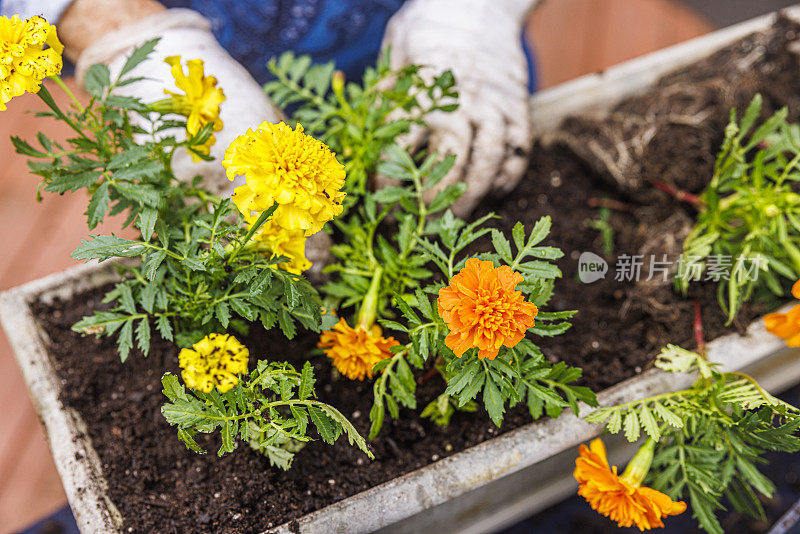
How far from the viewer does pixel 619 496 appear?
73 cm

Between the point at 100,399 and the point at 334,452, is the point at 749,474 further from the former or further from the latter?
the point at 100,399

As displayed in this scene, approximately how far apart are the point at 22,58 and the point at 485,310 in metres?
0.50

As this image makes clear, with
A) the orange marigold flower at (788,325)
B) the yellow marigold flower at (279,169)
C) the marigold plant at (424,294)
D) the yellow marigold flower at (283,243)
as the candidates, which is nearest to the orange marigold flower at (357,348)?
the marigold plant at (424,294)

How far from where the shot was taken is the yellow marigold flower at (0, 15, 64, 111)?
0.58 m

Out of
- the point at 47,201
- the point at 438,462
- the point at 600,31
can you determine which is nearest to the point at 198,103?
the point at 438,462

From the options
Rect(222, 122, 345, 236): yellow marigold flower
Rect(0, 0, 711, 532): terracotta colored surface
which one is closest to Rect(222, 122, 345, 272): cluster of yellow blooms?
Rect(222, 122, 345, 236): yellow marigold flower

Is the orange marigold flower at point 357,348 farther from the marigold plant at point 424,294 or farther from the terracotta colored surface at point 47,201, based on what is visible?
the terracotta colored surface at point 47,201

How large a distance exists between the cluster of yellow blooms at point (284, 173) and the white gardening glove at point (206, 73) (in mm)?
253

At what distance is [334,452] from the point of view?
82 centimetres

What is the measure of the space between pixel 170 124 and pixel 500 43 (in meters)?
0.65

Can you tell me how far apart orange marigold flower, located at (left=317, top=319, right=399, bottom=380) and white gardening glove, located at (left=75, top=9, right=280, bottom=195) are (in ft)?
0.85

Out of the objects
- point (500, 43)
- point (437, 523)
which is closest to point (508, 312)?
point (437, 523)

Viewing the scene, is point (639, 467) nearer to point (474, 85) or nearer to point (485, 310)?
point (485, 310)

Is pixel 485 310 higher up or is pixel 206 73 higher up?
pixel 206 73
